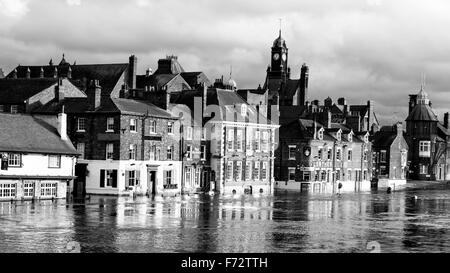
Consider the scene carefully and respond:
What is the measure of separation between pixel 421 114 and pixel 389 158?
1755cm

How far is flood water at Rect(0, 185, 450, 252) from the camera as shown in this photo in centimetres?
3734

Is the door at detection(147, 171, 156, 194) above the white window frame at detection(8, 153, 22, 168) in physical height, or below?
A: below

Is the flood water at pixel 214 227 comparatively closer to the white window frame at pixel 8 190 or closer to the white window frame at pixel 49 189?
the white window frame at pixel 8 190

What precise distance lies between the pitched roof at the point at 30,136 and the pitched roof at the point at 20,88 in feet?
41.5

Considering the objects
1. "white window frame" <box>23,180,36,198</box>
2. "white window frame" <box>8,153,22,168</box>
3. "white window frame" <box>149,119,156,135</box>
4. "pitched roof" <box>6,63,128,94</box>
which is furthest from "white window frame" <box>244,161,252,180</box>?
"white window frame" <box>8,153,22,168</box>

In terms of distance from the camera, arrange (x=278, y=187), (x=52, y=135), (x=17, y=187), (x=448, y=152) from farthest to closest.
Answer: (x=448, y=152)
(x=278, y=187)
(x=52, y=135)
(x=17, y=187)

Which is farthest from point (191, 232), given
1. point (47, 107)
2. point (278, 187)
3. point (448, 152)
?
point (448, 152)

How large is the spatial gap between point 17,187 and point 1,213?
1144 centimetres

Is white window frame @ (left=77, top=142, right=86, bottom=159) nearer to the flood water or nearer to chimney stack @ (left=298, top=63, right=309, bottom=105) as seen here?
the flood water

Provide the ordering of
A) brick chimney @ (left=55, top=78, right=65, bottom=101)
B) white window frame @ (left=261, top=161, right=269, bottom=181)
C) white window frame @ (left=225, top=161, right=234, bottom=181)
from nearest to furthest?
1. brick chimney @ (left=55, top=78, right=65, bottom=101)
2. white window frame @ (left=225, top=161, right=234, bottom=181)
3. white window frame @ (left=261, top=161, right=269, bottom=181)

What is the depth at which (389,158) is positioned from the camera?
121000 mm

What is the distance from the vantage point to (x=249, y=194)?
287ft

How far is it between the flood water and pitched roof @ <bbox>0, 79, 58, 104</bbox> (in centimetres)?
1693

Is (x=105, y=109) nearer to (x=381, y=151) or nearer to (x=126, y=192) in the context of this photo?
(x=126, y=192)
